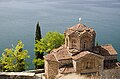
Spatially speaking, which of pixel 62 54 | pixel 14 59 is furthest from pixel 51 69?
pixel 14 59

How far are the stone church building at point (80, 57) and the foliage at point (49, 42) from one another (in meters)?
3.37

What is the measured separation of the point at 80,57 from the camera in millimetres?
15359

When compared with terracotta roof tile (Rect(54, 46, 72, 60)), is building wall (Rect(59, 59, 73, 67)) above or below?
below

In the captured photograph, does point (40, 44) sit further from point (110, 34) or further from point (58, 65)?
point (110, 34)

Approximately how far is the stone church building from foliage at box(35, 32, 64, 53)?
3.37 m

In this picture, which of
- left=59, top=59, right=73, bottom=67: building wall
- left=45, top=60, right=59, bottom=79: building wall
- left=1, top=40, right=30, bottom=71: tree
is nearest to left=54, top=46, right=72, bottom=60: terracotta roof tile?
left=59, top=59, right=73, bottom=67: building wall

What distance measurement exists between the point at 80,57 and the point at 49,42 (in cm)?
580

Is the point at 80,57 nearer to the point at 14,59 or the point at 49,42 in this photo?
the point at 49,42

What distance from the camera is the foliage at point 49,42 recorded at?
20.4 metres

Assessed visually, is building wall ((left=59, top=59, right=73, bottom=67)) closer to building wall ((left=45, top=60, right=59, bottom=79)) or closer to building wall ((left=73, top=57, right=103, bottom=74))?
building wall ((left=45, top=60, right=59, bottom=79))

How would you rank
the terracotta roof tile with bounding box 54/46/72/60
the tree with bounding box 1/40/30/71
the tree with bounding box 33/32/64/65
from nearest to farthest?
the terracotta roof tile with bounding box 54/46/72/60
the tree with bounding box 1/40/30/71
the tree with bounding box 33/32/64/65

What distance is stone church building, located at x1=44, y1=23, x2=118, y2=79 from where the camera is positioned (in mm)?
15531

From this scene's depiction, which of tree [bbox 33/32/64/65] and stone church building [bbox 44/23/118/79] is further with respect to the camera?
tree [bbox 33/32/64/65]

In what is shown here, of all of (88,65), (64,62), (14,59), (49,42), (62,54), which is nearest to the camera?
(88,65)
